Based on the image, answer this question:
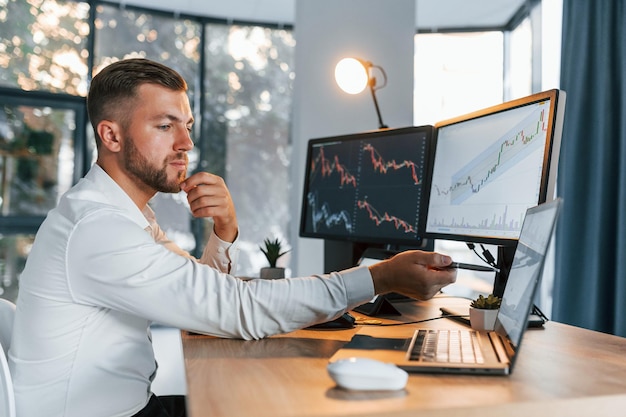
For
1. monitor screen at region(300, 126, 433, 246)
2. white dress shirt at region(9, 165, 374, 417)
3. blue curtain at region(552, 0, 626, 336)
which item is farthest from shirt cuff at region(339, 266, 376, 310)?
blue curtain at region(552, 0, 626, 336)

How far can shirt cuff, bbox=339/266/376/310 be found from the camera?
3.92 feet

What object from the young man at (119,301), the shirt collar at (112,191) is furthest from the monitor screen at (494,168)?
the shirt collar at (112,191)

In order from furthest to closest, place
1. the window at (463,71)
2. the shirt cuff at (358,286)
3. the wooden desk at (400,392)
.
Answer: the window at (463,71) → the shirt cuff at (358,286) → the wooden desk at (400,392)

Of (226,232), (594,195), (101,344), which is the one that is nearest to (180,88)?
(226,232)

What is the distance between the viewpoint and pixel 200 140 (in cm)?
496

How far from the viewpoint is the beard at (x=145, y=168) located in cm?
143

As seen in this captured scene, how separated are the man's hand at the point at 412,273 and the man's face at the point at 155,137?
0.55 m

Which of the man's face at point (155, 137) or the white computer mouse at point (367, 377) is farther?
the man's face at point (155, 137)

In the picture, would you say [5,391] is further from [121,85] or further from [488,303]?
[488,303]

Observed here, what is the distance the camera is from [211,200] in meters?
1.69

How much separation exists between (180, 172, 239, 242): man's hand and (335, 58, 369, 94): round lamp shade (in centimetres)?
122

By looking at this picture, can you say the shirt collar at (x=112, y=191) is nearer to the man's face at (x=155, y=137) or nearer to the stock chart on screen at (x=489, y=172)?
the man's face at (x=155, y=137)

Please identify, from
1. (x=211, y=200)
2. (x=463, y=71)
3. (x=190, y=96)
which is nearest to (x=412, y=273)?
(x=211, y=200)

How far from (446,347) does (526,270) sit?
20 centimetres
